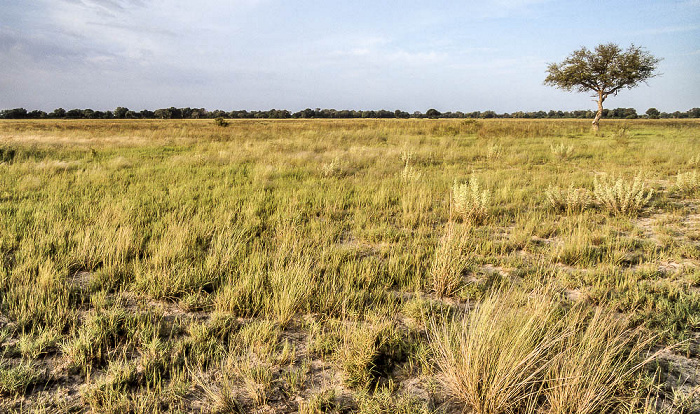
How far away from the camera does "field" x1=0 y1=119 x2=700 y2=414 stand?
2012mm

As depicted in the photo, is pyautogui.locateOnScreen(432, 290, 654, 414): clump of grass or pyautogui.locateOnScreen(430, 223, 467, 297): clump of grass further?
pyautogui.locateOnScreen(430, 223, 467, 297): clump of grass

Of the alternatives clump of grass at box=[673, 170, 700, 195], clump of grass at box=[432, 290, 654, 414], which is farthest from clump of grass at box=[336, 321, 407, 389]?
clump of grass at box=[673, 170, 700, 195]

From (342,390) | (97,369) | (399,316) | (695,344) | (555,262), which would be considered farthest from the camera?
(555,262)

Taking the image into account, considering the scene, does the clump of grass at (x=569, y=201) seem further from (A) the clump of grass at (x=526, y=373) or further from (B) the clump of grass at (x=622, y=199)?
(A) the clump of grass at (x=526, y=373)

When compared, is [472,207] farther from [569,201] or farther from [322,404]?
[322,404]

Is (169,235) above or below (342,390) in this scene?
above

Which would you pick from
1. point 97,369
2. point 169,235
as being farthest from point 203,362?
point 169,235

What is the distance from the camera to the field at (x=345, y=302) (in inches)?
79.2

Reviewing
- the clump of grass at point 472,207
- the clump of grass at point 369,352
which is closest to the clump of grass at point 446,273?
the clump of grass at point 369,352

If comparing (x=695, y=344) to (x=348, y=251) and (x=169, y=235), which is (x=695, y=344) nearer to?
(x=348, y=251)

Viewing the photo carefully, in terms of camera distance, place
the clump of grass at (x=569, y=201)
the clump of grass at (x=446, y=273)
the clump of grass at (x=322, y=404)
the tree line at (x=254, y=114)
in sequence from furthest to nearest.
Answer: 1. the tree line at (x=254, y=114)
2. the clump of grass at (x=569, y=201)
3. the clump of grass at (x=446, y=273)
4. the clump of grass at (x=322, y=404)

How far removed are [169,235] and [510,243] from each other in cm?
445

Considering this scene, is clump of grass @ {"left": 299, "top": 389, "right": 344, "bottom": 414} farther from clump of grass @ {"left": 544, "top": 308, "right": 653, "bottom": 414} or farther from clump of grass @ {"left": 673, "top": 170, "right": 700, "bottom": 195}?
clump of grass @ {"left": 673, "top": 170, "right": 700, "bottom": 195}

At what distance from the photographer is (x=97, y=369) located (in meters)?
2.27
